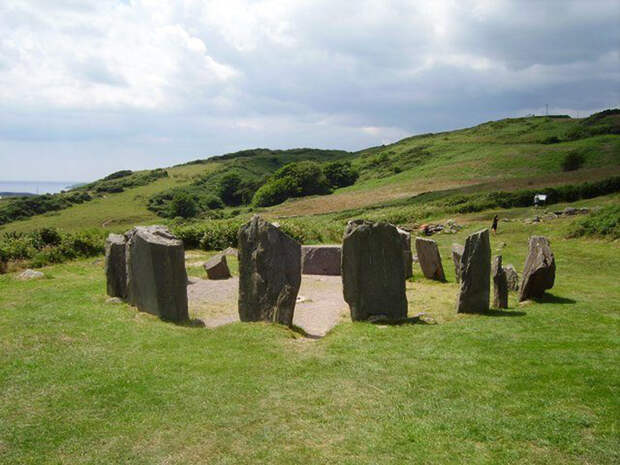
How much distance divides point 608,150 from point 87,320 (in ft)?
239

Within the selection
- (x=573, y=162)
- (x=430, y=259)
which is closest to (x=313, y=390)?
(x=430, y=259)

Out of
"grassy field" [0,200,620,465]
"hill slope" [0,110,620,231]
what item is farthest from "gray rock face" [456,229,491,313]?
"hill slope" [0,110,620,231]

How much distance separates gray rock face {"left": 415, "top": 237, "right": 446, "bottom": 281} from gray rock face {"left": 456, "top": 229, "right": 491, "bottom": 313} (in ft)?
21.5

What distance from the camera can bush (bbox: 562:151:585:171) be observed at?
65.6m

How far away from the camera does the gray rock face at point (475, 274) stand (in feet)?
44.7

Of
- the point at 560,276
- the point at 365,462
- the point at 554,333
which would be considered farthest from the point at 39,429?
the point at 560,276

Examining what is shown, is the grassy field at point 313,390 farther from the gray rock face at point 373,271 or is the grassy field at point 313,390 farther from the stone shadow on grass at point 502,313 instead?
the gray rock face at point 373,271

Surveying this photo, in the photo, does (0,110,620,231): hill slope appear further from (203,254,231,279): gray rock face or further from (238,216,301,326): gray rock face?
(238,216,301,326): gray rock face

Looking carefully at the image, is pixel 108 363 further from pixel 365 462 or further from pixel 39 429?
pixel 365 462

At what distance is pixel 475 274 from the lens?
45.3ft

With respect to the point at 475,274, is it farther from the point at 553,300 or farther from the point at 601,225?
the point at 601,225

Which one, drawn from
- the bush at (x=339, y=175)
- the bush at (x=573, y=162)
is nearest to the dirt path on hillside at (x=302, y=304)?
the bush at (x=573, y=162)

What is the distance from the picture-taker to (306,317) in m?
15.7

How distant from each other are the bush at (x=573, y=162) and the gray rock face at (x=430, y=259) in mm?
54028
